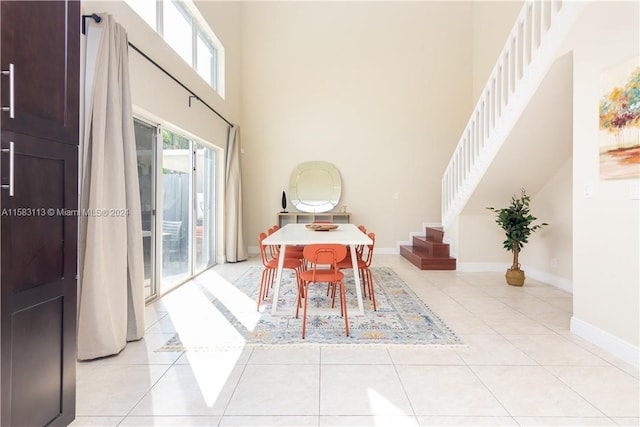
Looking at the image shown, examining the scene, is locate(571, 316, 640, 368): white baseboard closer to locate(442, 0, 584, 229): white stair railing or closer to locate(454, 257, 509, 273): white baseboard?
locate(442, 0, 584, 229): white stair railing

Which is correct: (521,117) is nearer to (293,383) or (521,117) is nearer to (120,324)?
(293,383)

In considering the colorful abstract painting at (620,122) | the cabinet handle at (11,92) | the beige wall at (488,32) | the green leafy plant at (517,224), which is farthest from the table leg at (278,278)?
the beige wall at (488,32)

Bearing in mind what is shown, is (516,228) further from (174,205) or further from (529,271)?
(174,205)

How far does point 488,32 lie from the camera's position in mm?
5613

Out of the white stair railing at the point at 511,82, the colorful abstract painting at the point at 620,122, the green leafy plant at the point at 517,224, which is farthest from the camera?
the green leafy plant at the point at 517,224

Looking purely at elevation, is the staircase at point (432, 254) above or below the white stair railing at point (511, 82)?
below

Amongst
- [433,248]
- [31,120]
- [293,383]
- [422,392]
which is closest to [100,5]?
[31,120]

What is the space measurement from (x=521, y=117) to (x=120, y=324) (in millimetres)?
4071

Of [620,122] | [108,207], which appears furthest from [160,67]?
[620,122]

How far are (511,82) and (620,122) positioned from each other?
4.93ft

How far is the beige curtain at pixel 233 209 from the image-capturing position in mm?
5281

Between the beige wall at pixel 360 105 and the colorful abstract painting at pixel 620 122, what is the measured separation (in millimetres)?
3960

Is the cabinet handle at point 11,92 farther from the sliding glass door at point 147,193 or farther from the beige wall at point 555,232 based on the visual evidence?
the beige wall at point 555,232

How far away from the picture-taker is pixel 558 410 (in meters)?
1.57
